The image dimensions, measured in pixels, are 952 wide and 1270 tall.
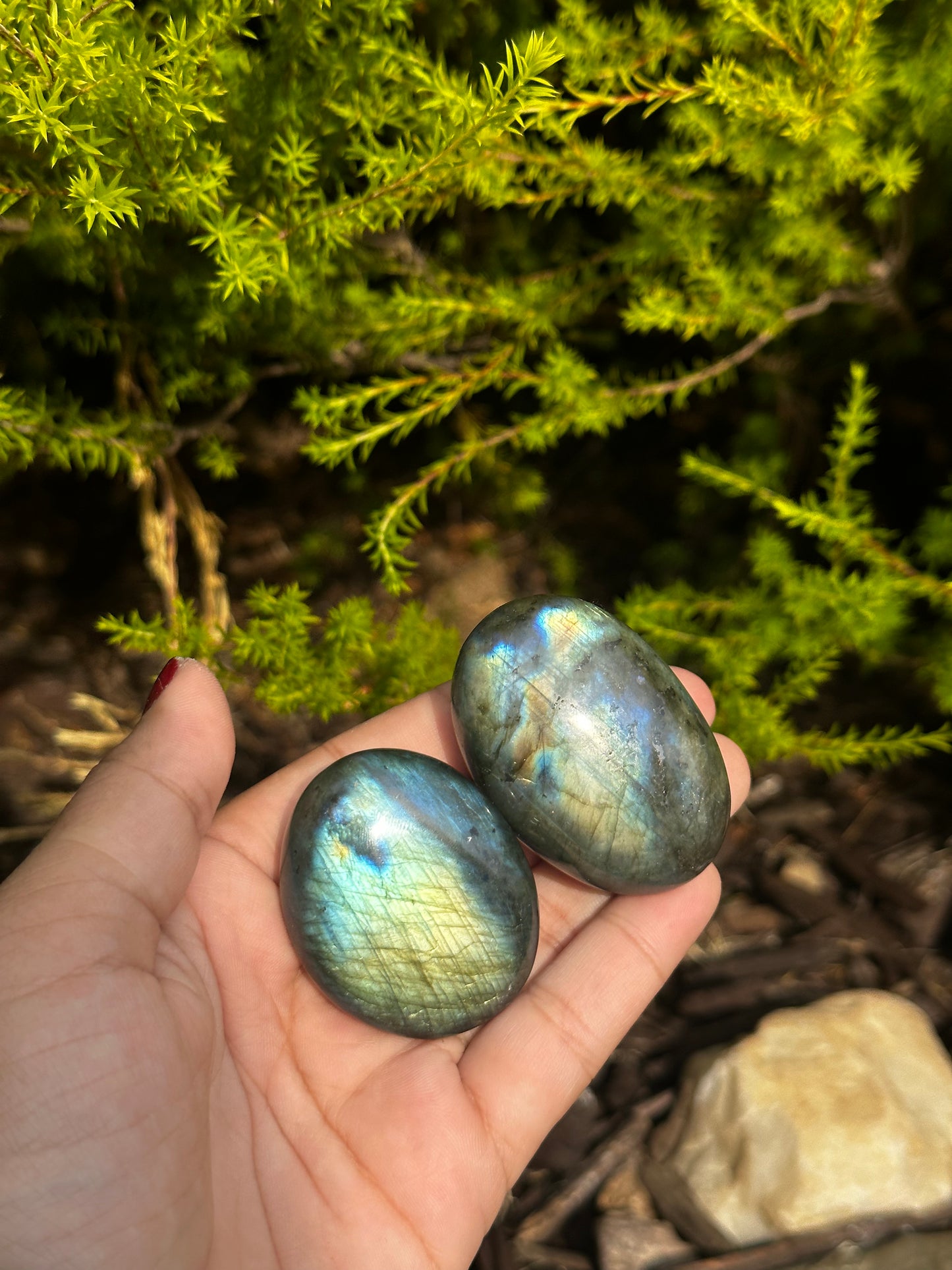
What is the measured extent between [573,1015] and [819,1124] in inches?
24.0

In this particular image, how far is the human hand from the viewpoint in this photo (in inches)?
45.6

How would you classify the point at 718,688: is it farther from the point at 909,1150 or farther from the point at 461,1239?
the point at 461,1239

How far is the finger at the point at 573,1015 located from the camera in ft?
4.90

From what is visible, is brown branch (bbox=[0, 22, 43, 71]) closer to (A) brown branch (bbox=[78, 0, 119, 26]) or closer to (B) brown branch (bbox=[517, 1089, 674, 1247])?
(A) brown branch (bbox=[78, 0, 119, 26])

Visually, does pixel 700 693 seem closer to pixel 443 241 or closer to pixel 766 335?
pixel 766 335

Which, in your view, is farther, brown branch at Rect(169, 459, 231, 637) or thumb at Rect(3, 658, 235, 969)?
brown branch at Rect(169, 459, 231, 637)

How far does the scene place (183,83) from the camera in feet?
3.71

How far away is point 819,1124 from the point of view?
5.80 feet

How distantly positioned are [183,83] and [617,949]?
57.4 inches

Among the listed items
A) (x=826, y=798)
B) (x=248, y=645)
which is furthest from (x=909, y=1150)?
(x=248, y=645)

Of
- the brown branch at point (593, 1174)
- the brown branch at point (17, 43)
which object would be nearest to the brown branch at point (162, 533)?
the brown branch at point (17, 43)

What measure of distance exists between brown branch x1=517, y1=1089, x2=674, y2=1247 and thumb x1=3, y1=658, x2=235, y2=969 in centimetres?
109

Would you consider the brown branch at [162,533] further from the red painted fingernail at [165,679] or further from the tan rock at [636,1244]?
the tan rock at [636,1244]

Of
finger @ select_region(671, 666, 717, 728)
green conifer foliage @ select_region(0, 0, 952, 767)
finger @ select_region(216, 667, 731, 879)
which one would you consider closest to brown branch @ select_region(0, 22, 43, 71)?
green conifer foliage @ select_region(0, 0, 952, 767)
